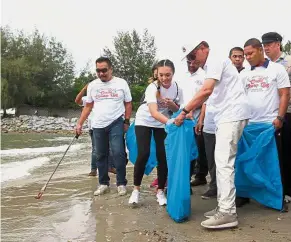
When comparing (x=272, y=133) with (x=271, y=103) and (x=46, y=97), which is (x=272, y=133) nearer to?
(x=271, y=103)

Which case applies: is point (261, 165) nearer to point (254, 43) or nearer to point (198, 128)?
point (198, 128)

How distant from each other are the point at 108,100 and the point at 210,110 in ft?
5.02

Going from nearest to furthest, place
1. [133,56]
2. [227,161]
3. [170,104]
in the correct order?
1. [227,161]
2. [170,104]
3. [133,56]

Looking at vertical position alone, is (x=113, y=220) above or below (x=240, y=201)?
below

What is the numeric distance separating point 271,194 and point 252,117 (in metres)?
0.82

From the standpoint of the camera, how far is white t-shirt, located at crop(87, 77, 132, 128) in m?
5.35

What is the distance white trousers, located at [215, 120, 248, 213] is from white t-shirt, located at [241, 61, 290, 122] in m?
0.45

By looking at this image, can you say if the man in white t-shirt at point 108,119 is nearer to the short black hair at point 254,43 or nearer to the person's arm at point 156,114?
the person's arm at point 156,114

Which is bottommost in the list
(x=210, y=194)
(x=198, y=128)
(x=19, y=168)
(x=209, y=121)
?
(x=19, y=168)

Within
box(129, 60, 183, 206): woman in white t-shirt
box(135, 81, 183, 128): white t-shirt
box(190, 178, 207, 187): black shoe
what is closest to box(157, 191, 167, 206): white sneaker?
box(129, 60, 183, 206): woman in white t-shirt

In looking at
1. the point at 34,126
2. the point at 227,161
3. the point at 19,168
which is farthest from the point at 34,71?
the point at 227,161

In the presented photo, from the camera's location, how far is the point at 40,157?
10570mm

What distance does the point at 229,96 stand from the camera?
3814 mm

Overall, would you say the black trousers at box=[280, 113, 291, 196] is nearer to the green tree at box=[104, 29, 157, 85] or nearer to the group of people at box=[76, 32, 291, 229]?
the group of people at box=[76, 32, 291, 229]
